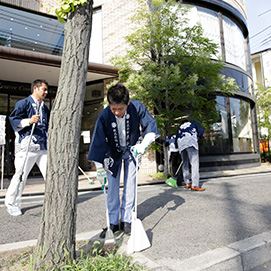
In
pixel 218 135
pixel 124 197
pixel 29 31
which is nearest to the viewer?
pixel 124 197

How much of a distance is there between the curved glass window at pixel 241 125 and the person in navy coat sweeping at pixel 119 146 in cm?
984

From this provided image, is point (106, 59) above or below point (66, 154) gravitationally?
above

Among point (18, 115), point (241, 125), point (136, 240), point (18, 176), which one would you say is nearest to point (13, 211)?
point (18, 176)

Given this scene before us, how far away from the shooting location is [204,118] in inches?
322

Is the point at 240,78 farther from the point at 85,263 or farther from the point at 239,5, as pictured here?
the point at 85,263

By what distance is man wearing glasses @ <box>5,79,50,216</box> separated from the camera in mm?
3611

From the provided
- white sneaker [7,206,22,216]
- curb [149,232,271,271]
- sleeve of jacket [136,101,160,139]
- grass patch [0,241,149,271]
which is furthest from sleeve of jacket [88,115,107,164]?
white sneaker [7,206,22,216]

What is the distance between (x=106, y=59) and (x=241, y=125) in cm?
749

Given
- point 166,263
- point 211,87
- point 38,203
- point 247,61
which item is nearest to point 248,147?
point 247,61

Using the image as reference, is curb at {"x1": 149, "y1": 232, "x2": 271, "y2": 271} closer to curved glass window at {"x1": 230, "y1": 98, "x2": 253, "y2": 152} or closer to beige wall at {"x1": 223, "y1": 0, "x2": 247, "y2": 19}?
curved glass window at {"x1": 230, "y1": 98, "x2": 253, "y2": 152}

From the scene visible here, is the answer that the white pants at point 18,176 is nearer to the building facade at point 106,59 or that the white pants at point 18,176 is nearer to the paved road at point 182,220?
the paved road at point 182,220

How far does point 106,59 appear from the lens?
10.2m

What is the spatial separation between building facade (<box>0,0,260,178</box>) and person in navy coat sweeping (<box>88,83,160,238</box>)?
6162 mm

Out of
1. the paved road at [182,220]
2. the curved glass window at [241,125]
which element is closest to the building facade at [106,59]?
the curved glass window at [241,125]
